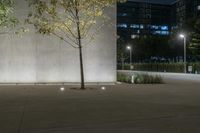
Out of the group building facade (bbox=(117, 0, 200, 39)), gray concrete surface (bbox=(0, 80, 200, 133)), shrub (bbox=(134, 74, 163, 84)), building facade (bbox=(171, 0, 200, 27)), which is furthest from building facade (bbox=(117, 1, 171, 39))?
gray concrete surface (bbox=(0, 80, 200, 133))

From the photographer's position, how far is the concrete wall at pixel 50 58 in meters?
28.8

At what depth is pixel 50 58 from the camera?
29141 millimetres

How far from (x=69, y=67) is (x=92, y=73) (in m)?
1.62

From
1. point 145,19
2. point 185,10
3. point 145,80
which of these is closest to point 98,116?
point 145,80

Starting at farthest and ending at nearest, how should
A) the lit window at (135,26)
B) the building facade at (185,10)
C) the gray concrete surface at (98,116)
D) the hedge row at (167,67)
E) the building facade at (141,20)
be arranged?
1. the lit window at (135,26)
2. the building facade at (141,20)
3. the building facade at (185,10)
4. the hedge row at (167,67)
5. the gray concrete surface at (98,116)

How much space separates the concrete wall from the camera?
2875 cm

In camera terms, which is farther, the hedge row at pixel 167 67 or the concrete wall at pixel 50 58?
the hedge row at pixel 167 67

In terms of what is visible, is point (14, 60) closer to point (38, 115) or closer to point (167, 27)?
point (38, 115)

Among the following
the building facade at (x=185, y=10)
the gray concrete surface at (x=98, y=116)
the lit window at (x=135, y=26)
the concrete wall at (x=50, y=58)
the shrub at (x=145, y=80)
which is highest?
the building facade at (x=185, y=10)

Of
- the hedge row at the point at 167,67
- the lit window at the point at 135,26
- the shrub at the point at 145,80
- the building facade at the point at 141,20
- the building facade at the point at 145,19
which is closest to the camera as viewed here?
the shrub at the point at 145,80

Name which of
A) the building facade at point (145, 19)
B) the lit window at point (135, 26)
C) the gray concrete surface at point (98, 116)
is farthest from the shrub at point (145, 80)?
the lit window at point (135, 26)

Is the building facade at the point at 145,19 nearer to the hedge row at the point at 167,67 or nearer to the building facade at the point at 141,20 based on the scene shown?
the building facade at the point at 141,20

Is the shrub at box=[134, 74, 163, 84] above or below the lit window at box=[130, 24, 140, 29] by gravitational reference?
below

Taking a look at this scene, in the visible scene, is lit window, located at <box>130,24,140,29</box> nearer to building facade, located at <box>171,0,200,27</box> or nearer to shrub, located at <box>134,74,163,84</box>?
building facade, located at <box>171,0,200,27</box>
